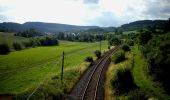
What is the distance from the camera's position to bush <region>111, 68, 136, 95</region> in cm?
3569

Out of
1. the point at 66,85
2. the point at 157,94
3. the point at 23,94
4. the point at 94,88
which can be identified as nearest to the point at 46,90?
the point at 23,94

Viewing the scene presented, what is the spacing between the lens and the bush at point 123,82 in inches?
1405

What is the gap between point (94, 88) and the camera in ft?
122

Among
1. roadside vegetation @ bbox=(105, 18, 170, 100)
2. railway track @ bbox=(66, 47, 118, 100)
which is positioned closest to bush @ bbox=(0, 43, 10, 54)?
railway track @ bbox=(66, 47, 118, 100)

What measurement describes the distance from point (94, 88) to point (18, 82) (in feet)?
55.5

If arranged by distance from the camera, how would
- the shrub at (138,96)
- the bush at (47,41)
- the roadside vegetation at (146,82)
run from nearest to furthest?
the shrub at (138,96), the roadside vegetation at (146,82), the bush at (47,41)

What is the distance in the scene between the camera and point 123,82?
37281 millimetres

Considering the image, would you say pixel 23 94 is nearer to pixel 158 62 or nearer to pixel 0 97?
pixel 0 97

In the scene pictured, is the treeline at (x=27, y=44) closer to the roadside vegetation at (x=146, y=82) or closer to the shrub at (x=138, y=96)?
the roadside vegetation at (x=146, y=82)

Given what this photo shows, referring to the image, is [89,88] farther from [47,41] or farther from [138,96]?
[47,41]

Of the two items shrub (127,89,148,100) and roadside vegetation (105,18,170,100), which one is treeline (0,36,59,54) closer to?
roadside vegetation (105,18,170,100)

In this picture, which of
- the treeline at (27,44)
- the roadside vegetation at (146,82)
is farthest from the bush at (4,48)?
the roadside vegetation at (146,82)

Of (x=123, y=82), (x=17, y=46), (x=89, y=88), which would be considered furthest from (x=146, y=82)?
(x=17, y=46)

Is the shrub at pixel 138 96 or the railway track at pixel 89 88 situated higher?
the shrub at pixel 138 96
